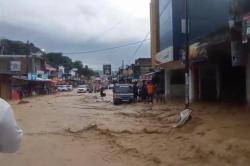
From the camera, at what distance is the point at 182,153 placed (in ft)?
46.8

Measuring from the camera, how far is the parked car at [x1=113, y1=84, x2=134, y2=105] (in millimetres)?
45594

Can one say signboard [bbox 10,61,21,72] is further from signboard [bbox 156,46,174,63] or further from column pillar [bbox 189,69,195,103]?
column pillar [bbox 189,69,195,103]

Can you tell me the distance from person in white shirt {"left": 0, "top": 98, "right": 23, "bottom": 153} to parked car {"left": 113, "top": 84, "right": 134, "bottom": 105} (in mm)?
42567

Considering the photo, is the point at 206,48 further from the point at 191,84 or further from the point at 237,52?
the point at 191,84

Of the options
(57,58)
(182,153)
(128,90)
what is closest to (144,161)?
(182,153)

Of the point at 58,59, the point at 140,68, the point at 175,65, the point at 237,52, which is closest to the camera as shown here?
the point at 237,52

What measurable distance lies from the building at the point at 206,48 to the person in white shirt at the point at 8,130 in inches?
666

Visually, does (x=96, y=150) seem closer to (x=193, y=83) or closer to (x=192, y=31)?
(x=193, y=83)

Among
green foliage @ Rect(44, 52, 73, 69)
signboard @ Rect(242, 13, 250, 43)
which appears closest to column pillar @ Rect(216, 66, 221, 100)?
signboard @ Rect(242, 13, 250, 43)

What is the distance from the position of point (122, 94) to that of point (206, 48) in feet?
66.9

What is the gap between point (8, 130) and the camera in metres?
2.85

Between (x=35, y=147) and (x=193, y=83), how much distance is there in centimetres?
1956

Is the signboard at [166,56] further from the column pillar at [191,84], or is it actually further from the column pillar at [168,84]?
the column pillar at [191,84]

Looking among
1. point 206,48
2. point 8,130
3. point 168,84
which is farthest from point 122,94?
point 8,130
